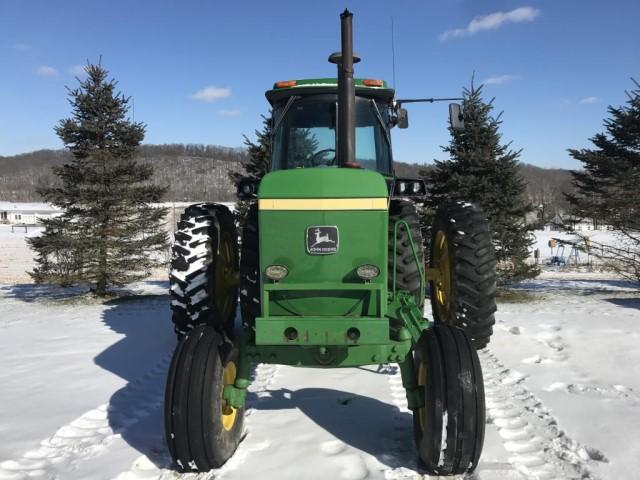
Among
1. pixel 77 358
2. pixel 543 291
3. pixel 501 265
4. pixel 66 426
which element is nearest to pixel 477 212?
pixel 66 426

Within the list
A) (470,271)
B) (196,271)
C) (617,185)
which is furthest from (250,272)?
(617,185)

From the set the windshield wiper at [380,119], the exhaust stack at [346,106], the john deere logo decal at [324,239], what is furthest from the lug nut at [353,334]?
the windshield wiper at [380,119]

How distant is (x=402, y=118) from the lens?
5.31 meters

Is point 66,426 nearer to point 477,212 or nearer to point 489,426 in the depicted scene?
point 489,426

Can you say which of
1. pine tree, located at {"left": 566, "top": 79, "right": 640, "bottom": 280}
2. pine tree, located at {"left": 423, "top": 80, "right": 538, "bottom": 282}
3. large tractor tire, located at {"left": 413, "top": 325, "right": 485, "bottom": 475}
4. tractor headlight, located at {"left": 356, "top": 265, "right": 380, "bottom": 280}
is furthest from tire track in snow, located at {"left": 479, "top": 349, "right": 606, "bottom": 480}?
pine tree, located at {"left": 566, "top": 79, "right": 640, "bottom": 280}

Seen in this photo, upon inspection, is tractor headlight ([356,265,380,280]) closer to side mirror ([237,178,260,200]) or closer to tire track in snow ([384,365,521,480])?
tire track in snow ([384,365,521,480])

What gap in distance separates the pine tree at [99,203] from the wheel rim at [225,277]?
18.2 ft

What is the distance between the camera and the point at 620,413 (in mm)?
3932

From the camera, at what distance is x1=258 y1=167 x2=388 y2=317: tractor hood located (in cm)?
340

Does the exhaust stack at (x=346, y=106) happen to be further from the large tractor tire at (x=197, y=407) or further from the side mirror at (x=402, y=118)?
the large tractor tire at (x=197, y=407)

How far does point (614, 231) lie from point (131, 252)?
389 inches

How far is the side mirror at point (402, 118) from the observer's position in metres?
5.30

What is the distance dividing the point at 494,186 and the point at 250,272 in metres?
6.82

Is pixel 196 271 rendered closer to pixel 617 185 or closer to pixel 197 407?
pixel 197 407
